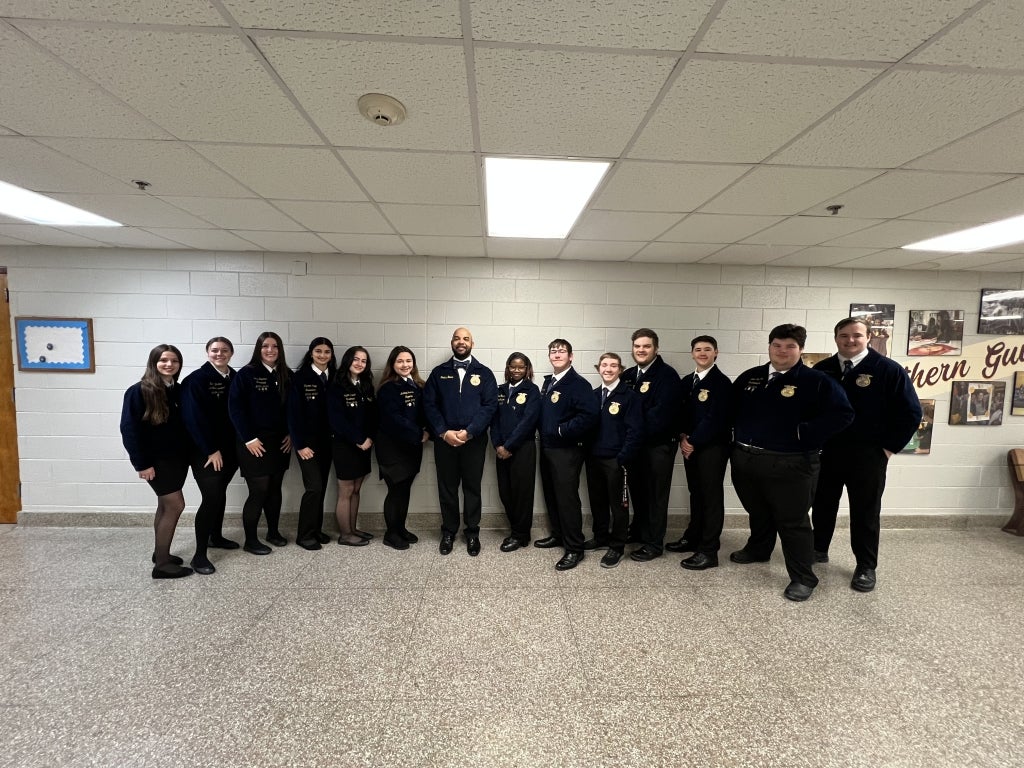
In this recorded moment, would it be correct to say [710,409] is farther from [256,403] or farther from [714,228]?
[256,403]

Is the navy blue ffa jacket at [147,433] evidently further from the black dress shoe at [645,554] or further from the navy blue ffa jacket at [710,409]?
the navy blue ffa jacket at [710,409]

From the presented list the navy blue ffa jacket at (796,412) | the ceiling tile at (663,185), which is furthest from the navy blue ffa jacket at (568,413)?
the ceiling tile at (663,185)

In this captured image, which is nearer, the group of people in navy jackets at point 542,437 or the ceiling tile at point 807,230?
the ceiling tile at point 807,230

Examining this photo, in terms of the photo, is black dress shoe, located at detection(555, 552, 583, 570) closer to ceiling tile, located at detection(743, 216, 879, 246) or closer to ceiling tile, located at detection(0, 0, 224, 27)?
Answer: ceiling tile, located at detection(743, 216, 879, 246)

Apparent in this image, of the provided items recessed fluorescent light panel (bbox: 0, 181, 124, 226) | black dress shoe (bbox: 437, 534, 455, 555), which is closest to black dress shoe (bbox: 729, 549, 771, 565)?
black dress shoe (bbox: 437, 534, 455, 555)

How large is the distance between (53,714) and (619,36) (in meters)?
3.41

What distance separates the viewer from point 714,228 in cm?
285

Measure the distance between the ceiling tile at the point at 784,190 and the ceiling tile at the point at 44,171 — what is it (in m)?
3.29

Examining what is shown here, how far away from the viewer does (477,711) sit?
6.04 feet

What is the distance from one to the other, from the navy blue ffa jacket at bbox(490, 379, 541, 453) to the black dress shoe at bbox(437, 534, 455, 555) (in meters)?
0.86

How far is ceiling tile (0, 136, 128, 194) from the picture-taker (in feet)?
6.05

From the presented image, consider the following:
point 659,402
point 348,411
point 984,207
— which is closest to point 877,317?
Result: point 984,207

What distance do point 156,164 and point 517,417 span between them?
264cm

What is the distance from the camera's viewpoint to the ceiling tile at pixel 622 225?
2627 mm
